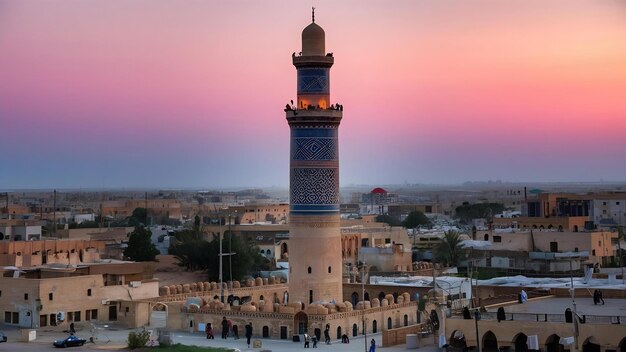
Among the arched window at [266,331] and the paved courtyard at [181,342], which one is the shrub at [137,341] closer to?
the paved courtyard at [181,342]

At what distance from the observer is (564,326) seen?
21906 mm

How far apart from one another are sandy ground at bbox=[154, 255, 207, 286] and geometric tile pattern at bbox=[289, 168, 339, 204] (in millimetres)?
13141

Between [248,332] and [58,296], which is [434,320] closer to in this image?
[248,332]

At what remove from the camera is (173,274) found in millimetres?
46469

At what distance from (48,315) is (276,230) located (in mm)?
29970

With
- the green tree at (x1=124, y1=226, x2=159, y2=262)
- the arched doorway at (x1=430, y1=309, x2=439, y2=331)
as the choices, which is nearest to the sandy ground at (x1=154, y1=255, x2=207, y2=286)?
the green tree at (x1=124, y1=226, x2=159, y2=262)

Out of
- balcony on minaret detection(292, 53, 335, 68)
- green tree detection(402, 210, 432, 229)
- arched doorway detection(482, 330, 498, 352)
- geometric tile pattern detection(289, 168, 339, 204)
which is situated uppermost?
balcony on minaret detection(292, 53, 335, 68)

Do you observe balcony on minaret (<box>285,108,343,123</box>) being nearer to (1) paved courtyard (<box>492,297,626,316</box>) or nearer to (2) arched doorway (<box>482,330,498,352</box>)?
(1) paved courtyard (<box>492,297,626,316</box>)

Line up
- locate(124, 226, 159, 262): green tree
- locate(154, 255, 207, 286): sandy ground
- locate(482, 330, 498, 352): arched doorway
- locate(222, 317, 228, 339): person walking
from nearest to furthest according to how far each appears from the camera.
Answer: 1. locate(482, 330, 498, 352): arched doorway
2. locate(222, 317, 228, 339): person walking
3. locate(154, 255, 207, 286): sandy ground
4. locate(124, 226, 159, 262): green tree

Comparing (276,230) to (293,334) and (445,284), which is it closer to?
(445,284)

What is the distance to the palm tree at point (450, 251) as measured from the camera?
161 ft

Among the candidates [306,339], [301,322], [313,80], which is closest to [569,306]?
[306,339]

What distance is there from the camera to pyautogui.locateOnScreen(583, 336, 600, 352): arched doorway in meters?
21.7

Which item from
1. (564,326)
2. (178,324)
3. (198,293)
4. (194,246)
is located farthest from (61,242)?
(564,326)
